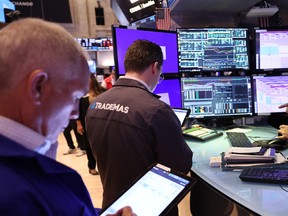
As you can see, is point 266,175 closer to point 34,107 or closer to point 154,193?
point 154,193

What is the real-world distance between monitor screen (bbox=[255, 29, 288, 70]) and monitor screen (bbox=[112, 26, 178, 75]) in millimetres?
669

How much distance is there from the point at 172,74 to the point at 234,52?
0.56 metres

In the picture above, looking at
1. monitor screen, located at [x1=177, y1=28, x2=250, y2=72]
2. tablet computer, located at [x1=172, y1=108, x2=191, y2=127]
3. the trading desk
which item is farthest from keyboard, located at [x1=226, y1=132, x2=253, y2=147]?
monitor screen, located at [x1=177, y1=28, x2=250, y2=72]

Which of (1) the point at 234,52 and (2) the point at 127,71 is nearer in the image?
(2) the point at 127,71

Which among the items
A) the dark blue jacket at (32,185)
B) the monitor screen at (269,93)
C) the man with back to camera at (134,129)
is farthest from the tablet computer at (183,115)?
the dark blue jacket at (32,185)

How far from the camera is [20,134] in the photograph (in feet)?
1.82

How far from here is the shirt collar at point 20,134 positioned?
0.55 m

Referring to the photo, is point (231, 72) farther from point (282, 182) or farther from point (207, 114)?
point (282, 182)

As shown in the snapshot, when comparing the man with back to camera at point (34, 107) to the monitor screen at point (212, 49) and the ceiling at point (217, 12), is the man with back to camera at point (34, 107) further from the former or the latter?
the ceiling at point (217, 12)

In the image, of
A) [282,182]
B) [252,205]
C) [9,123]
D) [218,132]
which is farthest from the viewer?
[218,132]

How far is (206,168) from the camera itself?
57.8 inches

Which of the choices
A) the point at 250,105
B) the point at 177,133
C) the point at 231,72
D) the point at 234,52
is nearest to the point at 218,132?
the point at 250,105

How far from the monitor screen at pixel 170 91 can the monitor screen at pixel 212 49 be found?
0.52 feet

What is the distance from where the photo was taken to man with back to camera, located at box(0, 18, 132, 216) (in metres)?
0.51
